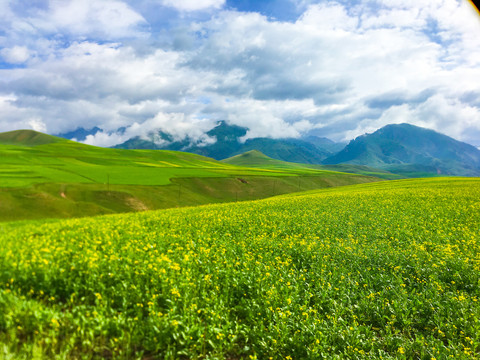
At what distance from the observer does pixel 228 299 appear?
9.87m

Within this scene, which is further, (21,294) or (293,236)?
(293,236)

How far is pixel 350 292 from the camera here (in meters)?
10.9

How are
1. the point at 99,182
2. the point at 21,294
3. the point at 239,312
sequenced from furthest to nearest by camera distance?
the point at 99,182, the point at 239,312, the point at 21,294

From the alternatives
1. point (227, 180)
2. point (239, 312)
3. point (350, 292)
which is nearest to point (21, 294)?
point (239, 312)

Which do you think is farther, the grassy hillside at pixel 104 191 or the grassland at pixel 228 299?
the grassy hillside at pixel 104 191

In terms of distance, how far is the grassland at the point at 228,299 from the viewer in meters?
7.09

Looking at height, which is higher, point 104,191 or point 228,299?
point 228,299

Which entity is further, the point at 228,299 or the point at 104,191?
the point at 104,191

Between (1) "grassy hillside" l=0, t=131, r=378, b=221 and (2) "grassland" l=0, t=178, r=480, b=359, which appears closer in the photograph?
Result: (2) "grassland" l=0, t=178, r=480, b=359

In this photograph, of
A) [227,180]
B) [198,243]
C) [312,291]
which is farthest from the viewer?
[227,180]

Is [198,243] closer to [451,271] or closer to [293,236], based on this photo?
[293,236]

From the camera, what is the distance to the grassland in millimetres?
7094

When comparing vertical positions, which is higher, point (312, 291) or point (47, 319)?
point (47, 319)

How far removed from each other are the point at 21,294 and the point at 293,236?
1401 centimetres
